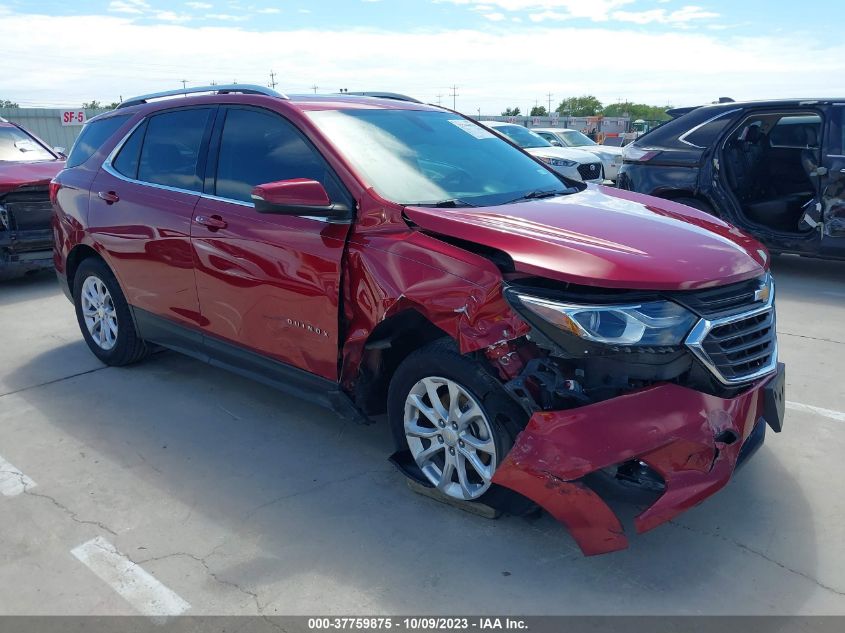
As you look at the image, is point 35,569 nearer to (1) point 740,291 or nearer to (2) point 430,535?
(2) point 430,535

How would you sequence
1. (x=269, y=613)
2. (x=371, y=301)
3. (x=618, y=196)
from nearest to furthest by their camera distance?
(x=269, y=613) → (x=371, y=301) → (x=618, y=196)

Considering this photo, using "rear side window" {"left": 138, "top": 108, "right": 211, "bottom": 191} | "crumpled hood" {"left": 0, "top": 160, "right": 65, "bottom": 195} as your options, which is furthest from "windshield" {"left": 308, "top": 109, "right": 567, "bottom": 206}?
"crumpled hood" {"left": 0, "top": 160, "right": 65, "bottom": 195}

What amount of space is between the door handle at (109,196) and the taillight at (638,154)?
18.9ft

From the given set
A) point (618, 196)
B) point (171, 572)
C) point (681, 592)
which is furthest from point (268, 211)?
point (681, 592)

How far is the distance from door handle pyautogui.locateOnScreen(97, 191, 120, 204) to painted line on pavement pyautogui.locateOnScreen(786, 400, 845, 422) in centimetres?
445

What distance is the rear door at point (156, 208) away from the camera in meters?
4.35

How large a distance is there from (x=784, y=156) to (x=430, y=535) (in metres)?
6.91

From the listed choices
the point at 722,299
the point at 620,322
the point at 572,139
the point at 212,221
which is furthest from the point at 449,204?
the point at 572,139

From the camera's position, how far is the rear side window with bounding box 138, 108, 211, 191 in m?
4.36

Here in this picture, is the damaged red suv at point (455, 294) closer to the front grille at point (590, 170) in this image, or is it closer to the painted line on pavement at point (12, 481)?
the painted line on pavement at point (12, 481)

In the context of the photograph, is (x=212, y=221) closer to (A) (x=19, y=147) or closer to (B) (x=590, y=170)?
(A) (x=19, y=147)

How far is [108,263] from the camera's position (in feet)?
16.6

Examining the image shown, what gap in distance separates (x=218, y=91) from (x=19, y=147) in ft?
18.5

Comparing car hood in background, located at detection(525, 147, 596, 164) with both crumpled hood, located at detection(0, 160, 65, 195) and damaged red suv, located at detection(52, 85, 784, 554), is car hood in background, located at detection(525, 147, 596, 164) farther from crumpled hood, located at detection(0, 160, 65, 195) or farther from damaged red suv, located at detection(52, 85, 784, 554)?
damaged red suv, located at detection(52, 85, 784, 554)
